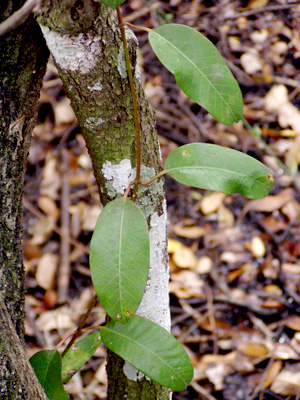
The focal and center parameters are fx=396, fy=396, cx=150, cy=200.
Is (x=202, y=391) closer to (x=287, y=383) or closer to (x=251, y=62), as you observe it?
(x=287, y=383)

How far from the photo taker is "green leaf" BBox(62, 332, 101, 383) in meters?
0.67

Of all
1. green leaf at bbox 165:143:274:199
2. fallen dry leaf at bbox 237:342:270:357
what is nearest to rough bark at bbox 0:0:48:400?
green leaf at bbox 165:143:274:199

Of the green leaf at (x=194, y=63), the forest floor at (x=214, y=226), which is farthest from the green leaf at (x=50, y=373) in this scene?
the forest floor at (x=214, y=226)

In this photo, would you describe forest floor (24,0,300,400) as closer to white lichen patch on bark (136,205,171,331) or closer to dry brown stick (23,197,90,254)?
dry brown stick (23,197,90,254)

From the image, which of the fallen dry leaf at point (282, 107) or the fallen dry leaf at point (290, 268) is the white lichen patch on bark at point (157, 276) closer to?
the fallen dry leaf at point (290, 268)

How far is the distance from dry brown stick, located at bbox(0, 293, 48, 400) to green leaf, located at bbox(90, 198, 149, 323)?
0.36 ft

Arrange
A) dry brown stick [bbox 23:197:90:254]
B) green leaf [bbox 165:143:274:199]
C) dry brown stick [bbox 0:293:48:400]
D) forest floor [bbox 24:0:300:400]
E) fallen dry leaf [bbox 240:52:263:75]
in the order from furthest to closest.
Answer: fallen dry leaf [bbox 240:52:263:75], dry brown stick [bbox 23:197:90:254], forest floor [bbox 24:0:300:400], green leaf [bbox 165:143:274:199], dry brown stick [bbox 0:293:48:400]

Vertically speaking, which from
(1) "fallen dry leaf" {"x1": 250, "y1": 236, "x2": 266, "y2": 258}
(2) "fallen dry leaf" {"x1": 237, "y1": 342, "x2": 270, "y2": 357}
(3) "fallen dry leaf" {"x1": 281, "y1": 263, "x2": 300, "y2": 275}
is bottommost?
(2) "fallen dry leaf" {"x1": 237, "y1": 342, "x2": 270, "y2": 357}

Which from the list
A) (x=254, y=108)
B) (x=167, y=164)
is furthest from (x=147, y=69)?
(x=167, y=164)

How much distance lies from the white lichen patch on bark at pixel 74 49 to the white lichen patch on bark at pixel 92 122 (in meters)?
0.07

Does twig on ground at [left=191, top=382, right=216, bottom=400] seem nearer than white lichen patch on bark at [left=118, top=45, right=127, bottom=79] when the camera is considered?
No

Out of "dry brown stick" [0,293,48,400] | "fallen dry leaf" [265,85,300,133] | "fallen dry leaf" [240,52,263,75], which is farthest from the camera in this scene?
"fallen dry leaf" [240,52,263,75]

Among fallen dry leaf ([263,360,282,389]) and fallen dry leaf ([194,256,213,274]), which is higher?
fallen dry leaf ([194,256,213,274])

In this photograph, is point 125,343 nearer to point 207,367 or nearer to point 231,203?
point 207,367
